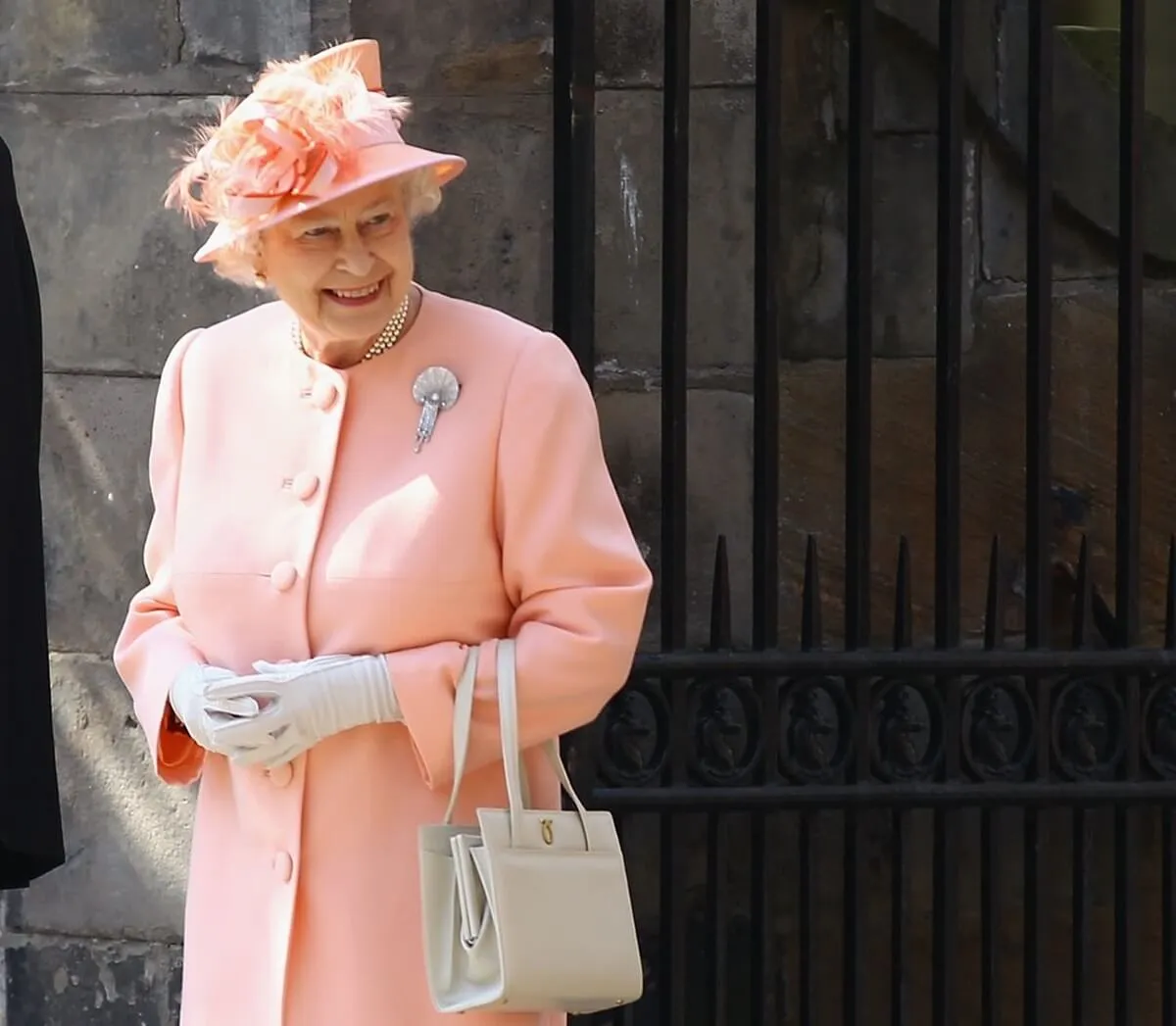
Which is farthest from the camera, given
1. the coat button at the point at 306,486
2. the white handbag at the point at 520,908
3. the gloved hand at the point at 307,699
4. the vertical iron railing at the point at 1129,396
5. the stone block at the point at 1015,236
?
the stone block at the point at 1015,236

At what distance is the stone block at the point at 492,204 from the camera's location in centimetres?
370

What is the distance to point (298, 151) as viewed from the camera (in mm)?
2389

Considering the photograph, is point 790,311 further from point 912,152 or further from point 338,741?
point 338,741

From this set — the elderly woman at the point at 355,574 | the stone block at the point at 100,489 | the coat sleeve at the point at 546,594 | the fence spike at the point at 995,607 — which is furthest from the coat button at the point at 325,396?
the fence spike at the point at 995,607

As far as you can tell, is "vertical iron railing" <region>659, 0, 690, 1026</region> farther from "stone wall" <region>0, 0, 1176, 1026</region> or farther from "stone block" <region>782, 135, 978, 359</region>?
"stone block" <region>782, 135, 978, 359</region>

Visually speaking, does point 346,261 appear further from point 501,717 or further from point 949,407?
point 949,407

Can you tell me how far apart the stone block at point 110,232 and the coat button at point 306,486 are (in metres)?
1.13

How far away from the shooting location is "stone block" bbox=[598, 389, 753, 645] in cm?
382

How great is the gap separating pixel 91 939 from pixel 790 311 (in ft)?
5.84

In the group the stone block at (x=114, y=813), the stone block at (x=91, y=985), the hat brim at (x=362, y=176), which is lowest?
the stone block at (x=91, y=985)

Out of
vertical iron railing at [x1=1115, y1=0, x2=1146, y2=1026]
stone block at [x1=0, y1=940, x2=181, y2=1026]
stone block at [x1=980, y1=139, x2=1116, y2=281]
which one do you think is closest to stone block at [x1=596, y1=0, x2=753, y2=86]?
stone block at [x1=980, y1=139, x2=1116, y2=281]

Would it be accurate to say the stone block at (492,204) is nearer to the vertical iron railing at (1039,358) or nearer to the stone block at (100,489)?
the stone block at (100,489)

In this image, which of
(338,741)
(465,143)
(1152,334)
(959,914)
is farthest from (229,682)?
(1152,334)

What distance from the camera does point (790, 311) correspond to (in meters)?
3.90
